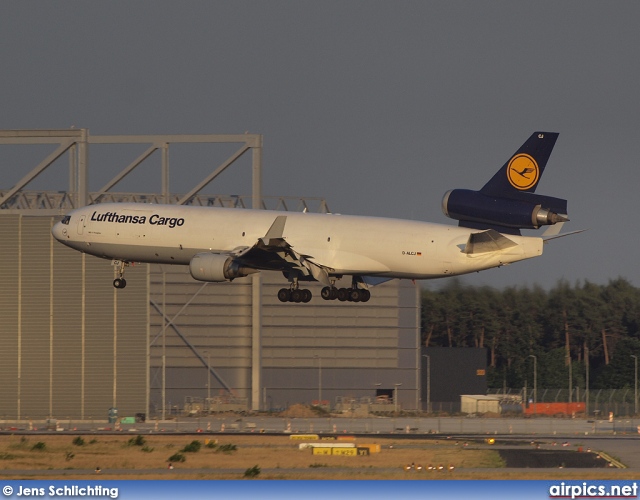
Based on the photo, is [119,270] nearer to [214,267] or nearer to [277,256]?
[214,267]

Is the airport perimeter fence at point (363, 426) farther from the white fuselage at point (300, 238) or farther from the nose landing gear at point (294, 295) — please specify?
the nose landing gear at point (294, 295)

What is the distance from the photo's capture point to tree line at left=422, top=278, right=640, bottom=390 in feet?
593

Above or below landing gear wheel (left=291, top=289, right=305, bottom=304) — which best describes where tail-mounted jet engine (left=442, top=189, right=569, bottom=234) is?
above

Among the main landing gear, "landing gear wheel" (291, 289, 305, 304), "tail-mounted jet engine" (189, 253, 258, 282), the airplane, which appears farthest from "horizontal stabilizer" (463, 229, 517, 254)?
"tail-mounted jet engine" (189, 253, 258, 282)

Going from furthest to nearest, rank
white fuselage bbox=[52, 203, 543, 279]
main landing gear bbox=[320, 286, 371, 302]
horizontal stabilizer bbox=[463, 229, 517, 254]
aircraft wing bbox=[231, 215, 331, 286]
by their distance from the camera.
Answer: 1. main landing gear bbox=[320, 286, 371, 302]
2. aircraft wing bbox=[231, 215, 331, 286]
3. white fuselage bbox=[52, 203, 543, 279]
4. horizontal stabilizer bbox=[463, 229, 517, 254]

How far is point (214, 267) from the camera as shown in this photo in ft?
242

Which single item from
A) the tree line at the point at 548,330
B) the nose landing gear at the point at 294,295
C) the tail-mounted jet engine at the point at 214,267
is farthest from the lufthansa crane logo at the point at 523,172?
the tree line at the point at 548,330

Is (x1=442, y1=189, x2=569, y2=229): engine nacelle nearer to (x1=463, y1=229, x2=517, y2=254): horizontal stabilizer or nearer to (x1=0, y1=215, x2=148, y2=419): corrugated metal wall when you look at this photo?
(x1=463, y1=229, x2=517, y2=254): horizontal stabilizer

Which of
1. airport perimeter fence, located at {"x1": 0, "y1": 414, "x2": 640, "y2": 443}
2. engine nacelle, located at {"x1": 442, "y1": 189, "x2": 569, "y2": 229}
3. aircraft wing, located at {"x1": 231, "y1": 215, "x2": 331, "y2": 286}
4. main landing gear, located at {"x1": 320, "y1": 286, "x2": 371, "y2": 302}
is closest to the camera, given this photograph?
engine nacelle, located at {"x1": 442, "y1": 189, "x2": 569, "y2": 229}

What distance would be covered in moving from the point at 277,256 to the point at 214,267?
3849 mm

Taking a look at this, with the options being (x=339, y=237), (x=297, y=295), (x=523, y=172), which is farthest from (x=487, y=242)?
(x=297, y=295)

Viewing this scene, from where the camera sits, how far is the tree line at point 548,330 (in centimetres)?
18062

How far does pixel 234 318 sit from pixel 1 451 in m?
59.2

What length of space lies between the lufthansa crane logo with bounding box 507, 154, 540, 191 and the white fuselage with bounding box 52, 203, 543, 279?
2992 millimetres
